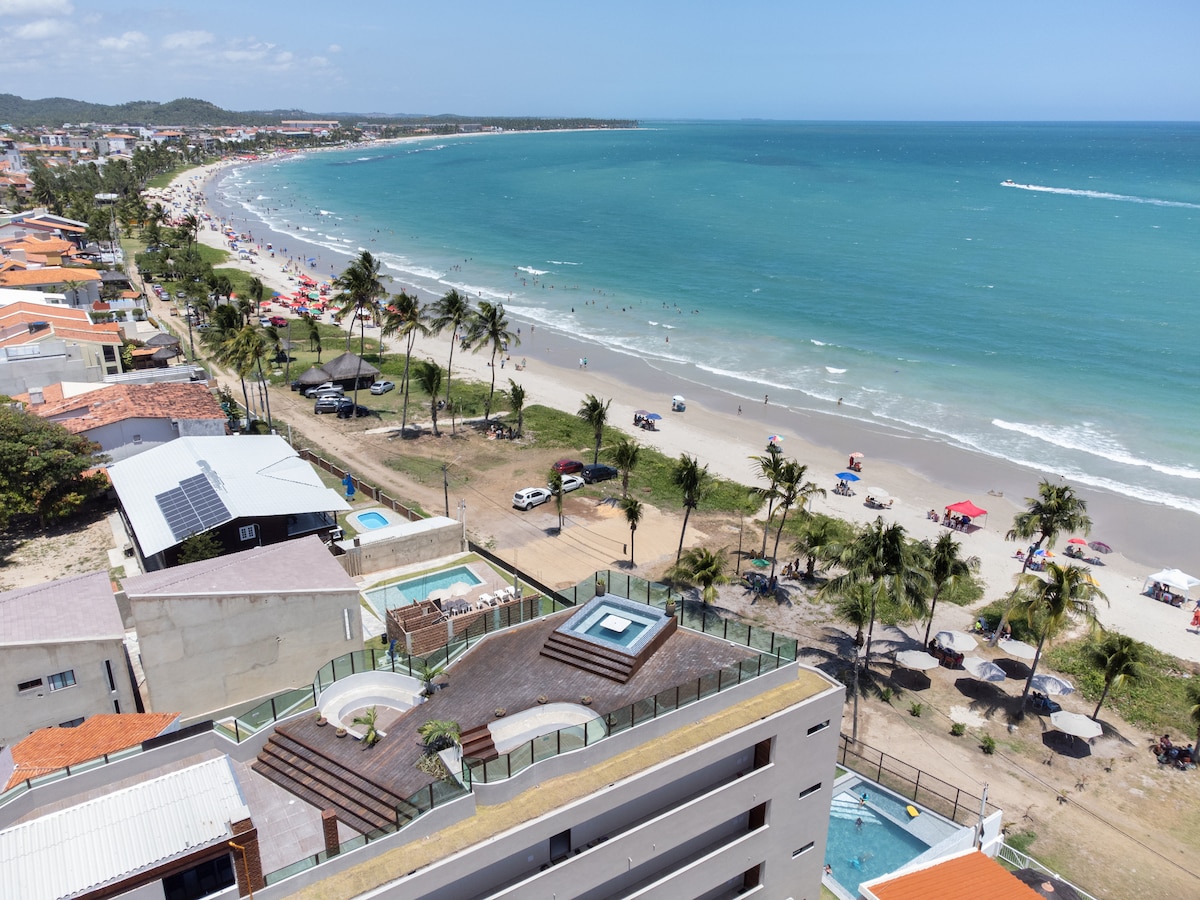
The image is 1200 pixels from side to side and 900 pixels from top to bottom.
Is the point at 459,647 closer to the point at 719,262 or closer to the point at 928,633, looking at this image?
the point at 928,633

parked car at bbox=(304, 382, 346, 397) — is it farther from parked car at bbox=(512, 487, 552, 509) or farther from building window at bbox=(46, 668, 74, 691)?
building window at bbox=(46, 668, 74, 691)

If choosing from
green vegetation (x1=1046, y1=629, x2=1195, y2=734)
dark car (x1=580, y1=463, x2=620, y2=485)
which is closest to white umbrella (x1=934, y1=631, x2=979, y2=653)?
green vegetation (x1=1046, y1=629, x2=1195, y2=734)

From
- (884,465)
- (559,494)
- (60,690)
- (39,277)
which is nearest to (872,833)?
(559,494)

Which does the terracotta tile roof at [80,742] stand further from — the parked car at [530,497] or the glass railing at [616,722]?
the parked car at [530,497]

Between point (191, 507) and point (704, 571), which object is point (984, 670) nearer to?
point (704, 571)

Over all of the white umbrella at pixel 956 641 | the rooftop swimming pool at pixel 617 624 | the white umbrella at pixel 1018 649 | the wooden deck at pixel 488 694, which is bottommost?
the white umbrella at pixel 1018 649

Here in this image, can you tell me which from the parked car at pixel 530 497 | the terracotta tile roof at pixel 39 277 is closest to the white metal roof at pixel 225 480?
the parked car at pixel 530 497
